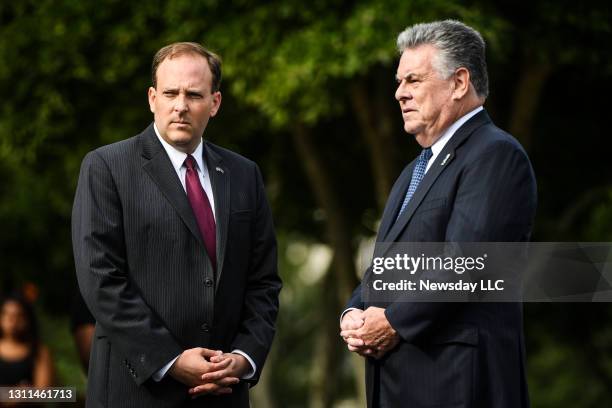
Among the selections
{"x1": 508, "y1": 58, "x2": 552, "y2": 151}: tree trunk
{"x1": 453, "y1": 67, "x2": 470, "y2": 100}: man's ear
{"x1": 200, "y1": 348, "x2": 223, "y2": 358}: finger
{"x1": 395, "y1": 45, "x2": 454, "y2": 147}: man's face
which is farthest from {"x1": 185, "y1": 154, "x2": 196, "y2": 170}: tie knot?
{"x1": 508, "y1": 58, "x2": 552, "y2": 151}: tree trunk

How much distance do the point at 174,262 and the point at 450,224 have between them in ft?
3.76

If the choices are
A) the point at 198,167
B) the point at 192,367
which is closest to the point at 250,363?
the point at 192,367

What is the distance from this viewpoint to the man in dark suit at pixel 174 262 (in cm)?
492

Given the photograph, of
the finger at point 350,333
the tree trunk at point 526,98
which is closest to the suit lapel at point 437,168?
the finger at point 350,333

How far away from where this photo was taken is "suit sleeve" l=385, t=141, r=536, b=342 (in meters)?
4.78

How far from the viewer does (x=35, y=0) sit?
47.6ft

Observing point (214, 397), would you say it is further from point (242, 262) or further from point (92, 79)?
point (92, 79)

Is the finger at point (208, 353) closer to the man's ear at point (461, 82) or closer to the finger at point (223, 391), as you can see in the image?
the finger at point (223, 391)

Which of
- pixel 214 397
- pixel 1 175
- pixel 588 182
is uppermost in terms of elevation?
pixel 1 175

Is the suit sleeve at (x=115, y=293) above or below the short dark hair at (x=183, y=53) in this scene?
below

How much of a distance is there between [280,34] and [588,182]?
19.2 ft

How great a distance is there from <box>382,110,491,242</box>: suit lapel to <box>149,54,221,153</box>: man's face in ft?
3.02

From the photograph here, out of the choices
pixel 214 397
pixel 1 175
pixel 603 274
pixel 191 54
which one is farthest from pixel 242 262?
pixel 1 175

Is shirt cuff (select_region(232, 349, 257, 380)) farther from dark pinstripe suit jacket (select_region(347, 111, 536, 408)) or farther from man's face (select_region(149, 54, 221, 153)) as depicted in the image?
man's face (select_region(149, 54, 221, 153))
